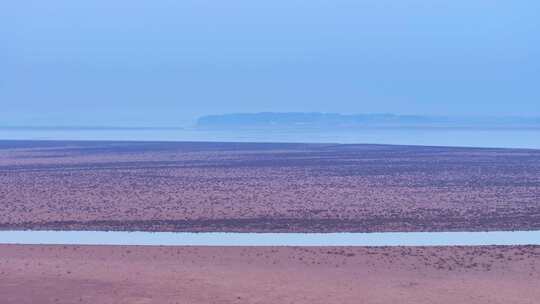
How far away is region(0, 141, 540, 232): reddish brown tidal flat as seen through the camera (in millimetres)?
24969

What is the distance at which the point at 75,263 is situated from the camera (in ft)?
56.5

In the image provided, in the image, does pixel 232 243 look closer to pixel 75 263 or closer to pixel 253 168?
pixel 75 263

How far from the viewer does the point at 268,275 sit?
16047mm

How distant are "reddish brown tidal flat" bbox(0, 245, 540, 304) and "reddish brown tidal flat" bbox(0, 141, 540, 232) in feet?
15.3

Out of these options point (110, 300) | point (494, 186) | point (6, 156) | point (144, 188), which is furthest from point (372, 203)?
point (6, 156)

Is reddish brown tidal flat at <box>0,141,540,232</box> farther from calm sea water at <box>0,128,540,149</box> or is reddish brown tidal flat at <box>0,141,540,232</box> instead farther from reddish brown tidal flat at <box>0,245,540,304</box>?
calm sea water at <box>0,128,540,149</box>

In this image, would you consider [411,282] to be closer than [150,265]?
Yes

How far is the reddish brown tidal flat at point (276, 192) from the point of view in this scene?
81.9 ft

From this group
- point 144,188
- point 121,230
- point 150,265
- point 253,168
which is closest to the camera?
point 150,265

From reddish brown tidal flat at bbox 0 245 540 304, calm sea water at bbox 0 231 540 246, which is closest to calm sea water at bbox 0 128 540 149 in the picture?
calm sea water at bbox 0 231 540 246

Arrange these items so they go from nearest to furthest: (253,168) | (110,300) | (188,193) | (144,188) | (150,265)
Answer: (110,300) → (150,265) → (188,193) → (144,188) → (253,168)

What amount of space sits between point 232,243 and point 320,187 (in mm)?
15504

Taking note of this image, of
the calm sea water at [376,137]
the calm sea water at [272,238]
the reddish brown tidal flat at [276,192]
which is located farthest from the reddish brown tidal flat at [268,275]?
the calm sea water at [376,137]

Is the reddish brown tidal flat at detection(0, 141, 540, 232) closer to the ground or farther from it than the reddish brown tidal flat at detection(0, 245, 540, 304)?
farther from it
